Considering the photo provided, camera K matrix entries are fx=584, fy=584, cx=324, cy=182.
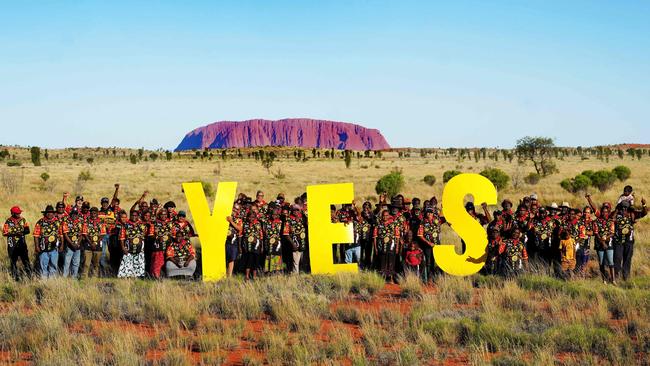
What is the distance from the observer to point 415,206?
11914mm

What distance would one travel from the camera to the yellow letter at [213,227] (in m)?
11.5

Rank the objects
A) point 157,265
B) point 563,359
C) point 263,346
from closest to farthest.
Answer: point 563,359 < point 263,346 < point 157,265

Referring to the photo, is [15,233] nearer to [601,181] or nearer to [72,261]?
[72,261]

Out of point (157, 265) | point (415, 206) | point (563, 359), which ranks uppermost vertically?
point (415, 206)

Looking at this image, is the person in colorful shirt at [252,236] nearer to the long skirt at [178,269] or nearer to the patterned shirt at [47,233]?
the long skirt at [178,269]

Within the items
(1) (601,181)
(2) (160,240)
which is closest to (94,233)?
(2) (160,240)

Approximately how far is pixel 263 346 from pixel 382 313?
2.10 meters

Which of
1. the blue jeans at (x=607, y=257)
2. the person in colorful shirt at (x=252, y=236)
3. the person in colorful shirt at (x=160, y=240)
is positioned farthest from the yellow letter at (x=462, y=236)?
the person in colorful shirt at (x=160, y=240)

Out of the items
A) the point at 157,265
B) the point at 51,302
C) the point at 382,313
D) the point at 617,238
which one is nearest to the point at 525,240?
the point at 617,238

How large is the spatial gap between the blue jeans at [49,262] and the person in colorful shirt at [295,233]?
446 centimetres

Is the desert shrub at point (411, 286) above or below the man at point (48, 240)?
below

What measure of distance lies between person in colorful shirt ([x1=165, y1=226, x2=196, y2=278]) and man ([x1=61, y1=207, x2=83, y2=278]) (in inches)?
71.0

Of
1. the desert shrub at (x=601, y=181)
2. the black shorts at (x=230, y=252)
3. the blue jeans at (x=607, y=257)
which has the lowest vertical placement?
the blue jeans at (x=607, y=257)

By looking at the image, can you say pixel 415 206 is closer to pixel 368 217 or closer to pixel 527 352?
pixel 368 217
